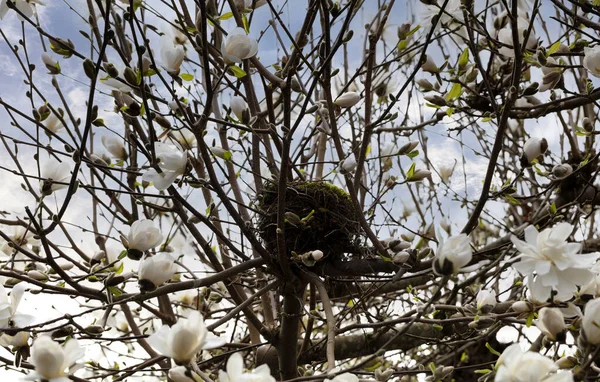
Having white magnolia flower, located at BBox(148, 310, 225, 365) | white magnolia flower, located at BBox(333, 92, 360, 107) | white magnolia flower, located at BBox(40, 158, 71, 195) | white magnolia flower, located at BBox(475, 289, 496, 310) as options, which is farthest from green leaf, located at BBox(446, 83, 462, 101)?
white magnolia flower, located at BBox(40, 158, 71, 195)

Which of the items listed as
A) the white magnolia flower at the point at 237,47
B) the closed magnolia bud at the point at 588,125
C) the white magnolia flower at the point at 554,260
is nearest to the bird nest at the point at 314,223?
the white magnolia flower at the point at 237,47

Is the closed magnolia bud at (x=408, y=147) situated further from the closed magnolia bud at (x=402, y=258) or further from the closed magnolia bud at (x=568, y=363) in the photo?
the closed magnolia bud at (x=568, y=363)

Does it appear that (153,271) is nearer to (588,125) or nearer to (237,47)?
(237,47)

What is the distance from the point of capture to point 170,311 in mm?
2076

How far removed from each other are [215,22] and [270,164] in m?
0.61

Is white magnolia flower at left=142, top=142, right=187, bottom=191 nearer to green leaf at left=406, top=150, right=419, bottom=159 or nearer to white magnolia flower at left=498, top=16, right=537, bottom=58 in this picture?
green leaf at left=406, top=150, right=419, bottom=159

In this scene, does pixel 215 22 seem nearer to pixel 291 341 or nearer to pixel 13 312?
pixel 13 312

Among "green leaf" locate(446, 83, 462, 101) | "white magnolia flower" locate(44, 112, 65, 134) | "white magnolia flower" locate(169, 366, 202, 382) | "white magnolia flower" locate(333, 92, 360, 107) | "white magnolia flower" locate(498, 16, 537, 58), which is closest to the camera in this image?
"white magnolia flower" locate(169, 366, 202, 382)

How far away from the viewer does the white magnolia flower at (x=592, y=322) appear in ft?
2.55

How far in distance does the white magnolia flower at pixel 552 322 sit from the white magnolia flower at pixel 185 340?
51 centimetres

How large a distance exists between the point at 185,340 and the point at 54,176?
2.33 ft

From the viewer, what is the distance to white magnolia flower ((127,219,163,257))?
1148mm

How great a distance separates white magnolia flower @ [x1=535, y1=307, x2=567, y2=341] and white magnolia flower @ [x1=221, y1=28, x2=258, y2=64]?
0.71 metres

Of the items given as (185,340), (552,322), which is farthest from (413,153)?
(185,340)
